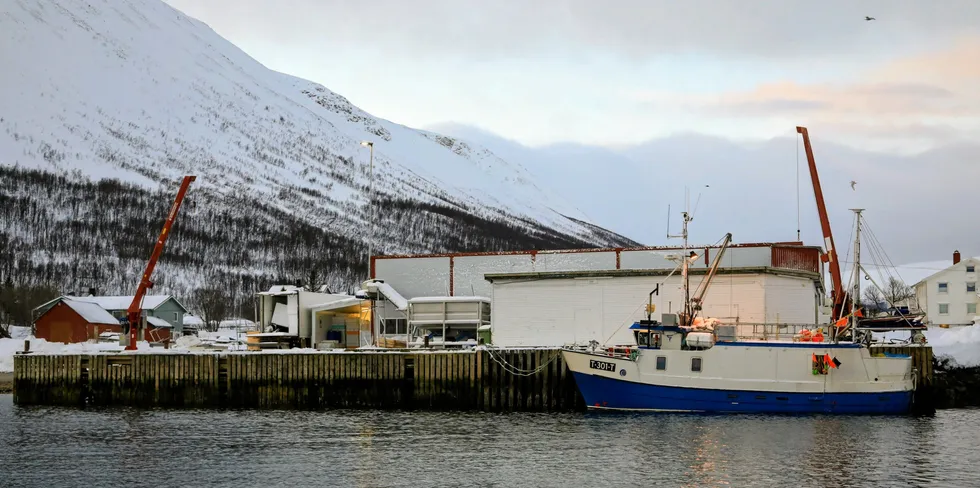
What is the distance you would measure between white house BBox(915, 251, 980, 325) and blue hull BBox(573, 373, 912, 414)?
84487mm

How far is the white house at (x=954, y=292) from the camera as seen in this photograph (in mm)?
129125

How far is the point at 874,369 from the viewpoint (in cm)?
4962

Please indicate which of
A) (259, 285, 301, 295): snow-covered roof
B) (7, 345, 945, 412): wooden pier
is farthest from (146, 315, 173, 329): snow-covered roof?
(7, 345, 945, 412): wooden pier

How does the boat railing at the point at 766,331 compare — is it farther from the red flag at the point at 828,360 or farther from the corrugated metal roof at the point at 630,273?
the red flag at the point at 828,360

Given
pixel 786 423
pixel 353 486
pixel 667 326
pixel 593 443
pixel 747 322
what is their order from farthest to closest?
pixel 747 322
pixel 667 326
pixel 786 423
pixel 593 443
pixel 353 486

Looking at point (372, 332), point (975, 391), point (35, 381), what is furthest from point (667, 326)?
point (35, 381)

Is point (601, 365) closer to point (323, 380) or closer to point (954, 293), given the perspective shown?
point (323, 380)

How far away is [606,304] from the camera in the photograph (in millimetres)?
58156

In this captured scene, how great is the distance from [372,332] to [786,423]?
30031 millimetres

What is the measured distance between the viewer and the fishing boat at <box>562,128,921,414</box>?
49406 mm

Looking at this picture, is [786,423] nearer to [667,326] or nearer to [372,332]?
[667,326]

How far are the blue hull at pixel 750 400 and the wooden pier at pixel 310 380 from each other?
354 cm

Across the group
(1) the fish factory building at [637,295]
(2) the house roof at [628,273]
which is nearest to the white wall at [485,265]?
(1) the fish factory building at [637,295]

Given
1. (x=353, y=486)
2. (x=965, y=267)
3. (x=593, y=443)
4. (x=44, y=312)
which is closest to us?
(x=353, y=486)
